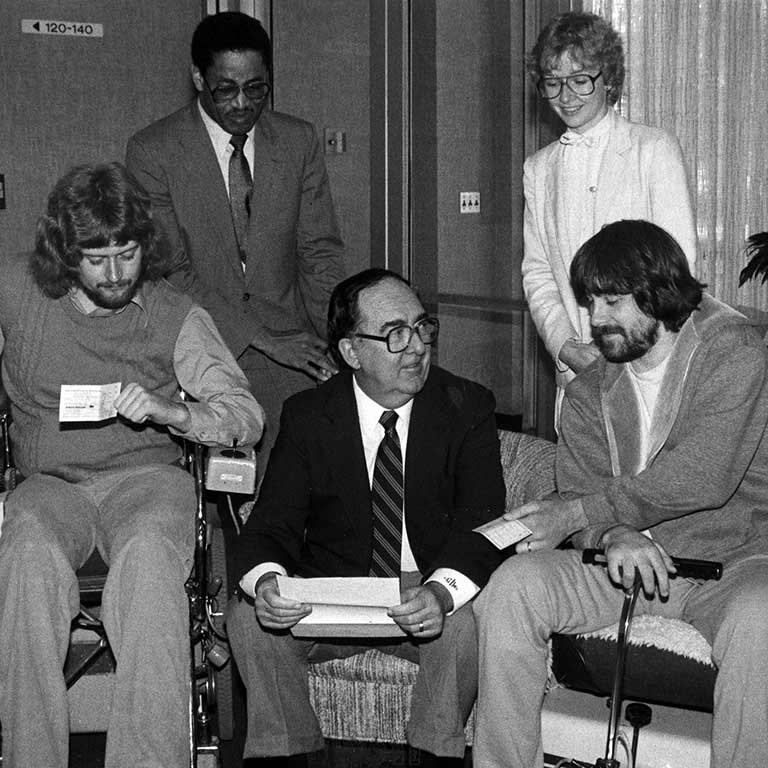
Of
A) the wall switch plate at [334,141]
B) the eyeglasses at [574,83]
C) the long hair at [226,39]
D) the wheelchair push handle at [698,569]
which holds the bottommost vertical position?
the wheelchair push handle at [698,569]

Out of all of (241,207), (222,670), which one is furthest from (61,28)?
(222,670)

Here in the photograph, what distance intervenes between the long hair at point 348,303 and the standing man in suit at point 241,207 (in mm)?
557

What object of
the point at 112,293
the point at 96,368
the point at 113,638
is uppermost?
the point at 112,293

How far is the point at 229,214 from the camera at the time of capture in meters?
4.02

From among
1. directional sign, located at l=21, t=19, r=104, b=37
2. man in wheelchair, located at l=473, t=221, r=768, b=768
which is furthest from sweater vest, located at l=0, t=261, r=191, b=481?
directional sign, located at l=21, t=19, r=104, b=37

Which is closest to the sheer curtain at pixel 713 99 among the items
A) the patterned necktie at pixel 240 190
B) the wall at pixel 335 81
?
the wall at pixel 335 81

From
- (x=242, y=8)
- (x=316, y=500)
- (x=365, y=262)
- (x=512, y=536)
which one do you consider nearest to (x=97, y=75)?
(x=242, y=8)

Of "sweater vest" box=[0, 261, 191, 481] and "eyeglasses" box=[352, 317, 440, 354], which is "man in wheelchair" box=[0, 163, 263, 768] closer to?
"sweater vest" box=[0, 261, 191, 481]

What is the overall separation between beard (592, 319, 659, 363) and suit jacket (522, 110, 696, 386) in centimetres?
50

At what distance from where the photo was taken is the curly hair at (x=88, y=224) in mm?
3258

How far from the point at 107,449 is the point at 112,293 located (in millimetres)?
431

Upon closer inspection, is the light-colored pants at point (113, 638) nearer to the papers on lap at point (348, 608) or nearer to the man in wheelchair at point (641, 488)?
the papers on lap at point (348, 608)

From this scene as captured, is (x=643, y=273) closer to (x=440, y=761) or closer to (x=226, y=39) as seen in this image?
(x=440, y=761)

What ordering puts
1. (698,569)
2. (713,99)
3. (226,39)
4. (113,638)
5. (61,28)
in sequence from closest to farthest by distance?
(698,569) → (113,638) → (226,39) → (713,99) → (61,28)
